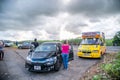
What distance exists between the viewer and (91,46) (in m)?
15.1

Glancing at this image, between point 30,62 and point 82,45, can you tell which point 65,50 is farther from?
point 82,45

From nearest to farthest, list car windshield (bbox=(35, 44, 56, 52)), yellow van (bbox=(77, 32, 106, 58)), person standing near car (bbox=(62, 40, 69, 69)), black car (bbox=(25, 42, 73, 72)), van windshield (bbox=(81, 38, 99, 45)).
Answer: black car (bbox=(25, 42, 73, 72)) < person standing near car (bbox=(62, 40, 69, 69)) < car windshield (bbox=(35, 44, 56, 52)) < yellow van (bbox=(77, 32, 106, 58)) < van windshield (bbox=(81, 38, 99, 45))

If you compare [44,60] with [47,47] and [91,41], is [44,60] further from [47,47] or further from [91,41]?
[91,41]

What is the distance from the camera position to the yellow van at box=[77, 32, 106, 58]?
14602 millimetres

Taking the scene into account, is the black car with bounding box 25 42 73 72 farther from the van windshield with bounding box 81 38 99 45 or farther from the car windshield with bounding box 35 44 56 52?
the van windshield with bounding box 81 38 99 45

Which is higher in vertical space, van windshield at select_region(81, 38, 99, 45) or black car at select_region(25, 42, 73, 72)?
van windshield at select_region(81, 38, 99, 45)

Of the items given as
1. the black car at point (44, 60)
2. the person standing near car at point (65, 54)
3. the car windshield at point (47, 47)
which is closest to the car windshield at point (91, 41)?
the car windshield at point (47, 47)

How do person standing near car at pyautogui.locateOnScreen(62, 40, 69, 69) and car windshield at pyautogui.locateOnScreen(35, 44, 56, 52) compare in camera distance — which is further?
car windshield at pyautogui.locateOnScreen(35, 44, 56, 52)

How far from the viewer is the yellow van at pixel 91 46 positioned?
1460 centimetres

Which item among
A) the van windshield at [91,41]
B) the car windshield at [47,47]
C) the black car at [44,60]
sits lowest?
the black car at [44,60]

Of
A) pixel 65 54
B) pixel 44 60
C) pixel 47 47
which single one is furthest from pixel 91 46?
pixel 44 60

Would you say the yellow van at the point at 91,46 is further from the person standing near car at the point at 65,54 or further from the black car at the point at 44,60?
the black car at the point at 44,60

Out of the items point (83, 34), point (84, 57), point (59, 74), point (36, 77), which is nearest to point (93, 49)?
point (84, 57)

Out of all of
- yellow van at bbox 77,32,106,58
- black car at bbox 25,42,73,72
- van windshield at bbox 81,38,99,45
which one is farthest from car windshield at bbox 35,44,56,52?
van windshield at bbox 81,38,99,45
